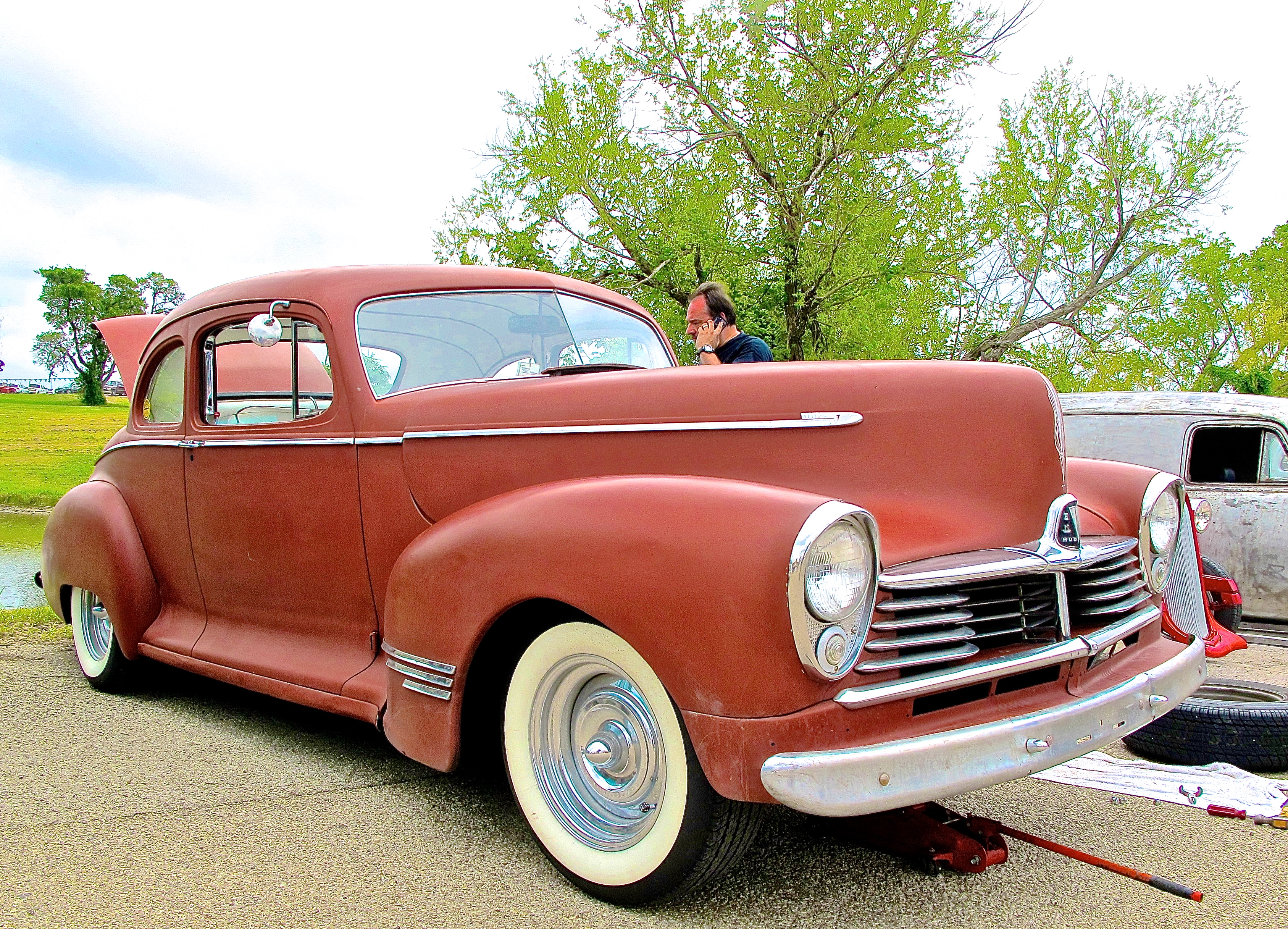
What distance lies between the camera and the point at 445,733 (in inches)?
92.6

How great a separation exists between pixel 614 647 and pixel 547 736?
1.38ft

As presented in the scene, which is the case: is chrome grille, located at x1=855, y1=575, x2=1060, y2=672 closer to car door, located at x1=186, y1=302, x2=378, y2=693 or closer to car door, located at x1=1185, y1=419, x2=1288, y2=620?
car door, located at x1=186, y1=302, x2=378, y2=693

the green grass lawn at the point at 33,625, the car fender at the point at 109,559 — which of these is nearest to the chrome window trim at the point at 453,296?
the car fender at the point at 109,559

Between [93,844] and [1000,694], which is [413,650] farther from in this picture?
[1000,694]

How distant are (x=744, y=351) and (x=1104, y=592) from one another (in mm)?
2352

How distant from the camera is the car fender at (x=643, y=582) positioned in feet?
5.80

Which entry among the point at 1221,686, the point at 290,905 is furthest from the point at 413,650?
the point at 1221,686

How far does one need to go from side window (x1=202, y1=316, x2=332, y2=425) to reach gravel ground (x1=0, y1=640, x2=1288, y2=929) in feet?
3.99

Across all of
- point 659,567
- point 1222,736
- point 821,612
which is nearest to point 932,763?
point 821,612

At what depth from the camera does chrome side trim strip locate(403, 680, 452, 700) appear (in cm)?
236

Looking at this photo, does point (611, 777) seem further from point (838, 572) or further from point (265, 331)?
point (265, 331)

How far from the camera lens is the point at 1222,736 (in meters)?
2.91

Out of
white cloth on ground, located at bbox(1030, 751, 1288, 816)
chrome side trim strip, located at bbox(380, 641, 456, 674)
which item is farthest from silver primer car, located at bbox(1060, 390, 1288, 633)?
chrome side trim strip, located at bbox(380, 641, 456, 674)

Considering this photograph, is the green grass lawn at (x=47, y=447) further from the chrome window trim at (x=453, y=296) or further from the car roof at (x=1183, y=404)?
the car roof at (x=1183, y=404)
